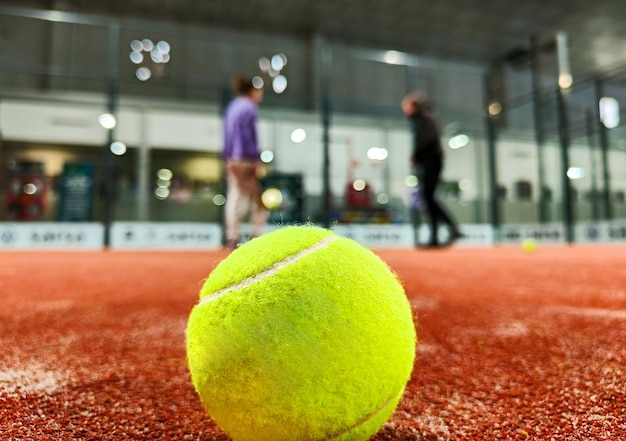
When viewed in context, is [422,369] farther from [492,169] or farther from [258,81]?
[258,81]

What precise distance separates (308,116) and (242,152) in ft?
18.2

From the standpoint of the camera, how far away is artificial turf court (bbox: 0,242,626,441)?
0.62m

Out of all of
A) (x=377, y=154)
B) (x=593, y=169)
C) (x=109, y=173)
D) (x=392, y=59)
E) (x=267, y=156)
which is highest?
(x=392, y=59)

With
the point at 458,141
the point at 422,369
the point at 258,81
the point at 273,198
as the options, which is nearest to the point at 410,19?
the point at 458,141

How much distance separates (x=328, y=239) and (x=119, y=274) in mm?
2284

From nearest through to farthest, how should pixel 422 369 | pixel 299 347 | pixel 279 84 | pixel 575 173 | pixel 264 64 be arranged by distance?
1. pixel 299 347
2. pixel 422 369
3. pixel 575 173
4. pixel 264 64
5. pixel 279 84

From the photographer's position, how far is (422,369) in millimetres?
866

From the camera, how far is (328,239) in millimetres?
631

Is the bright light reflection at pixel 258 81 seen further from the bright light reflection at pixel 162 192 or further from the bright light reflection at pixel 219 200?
the bright light reflection at pixel 219 200

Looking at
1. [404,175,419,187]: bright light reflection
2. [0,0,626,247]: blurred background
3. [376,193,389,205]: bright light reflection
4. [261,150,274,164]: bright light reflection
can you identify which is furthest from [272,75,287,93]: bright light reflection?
[376,193,389,205]: bright light reflection

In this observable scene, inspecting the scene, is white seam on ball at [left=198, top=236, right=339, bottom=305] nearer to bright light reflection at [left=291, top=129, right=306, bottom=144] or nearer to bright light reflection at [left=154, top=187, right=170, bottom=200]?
bright light reflection at [left=154, top=187, right=170, bottom=200]

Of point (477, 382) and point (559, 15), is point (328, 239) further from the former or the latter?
point (559, 15)

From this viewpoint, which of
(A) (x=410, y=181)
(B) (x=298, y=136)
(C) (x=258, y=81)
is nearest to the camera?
(A) (x=410, y=181)

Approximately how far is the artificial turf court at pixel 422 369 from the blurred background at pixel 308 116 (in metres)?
5.06
